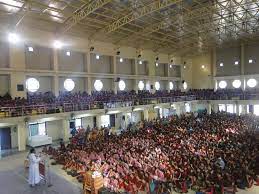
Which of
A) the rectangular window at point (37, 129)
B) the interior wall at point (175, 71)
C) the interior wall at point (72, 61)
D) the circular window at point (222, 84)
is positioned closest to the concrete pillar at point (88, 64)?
the interior wall at point (72, 61)

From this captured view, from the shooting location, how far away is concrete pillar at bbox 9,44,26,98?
19078mm

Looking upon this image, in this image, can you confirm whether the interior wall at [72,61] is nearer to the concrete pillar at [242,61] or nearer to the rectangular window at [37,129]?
the rectangular window at [37,129]

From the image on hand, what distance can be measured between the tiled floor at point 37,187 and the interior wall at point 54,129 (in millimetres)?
7717

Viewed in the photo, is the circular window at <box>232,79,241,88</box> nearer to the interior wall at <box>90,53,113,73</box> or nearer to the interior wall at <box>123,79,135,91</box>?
the interior wall at <box>123,79,135,91</box>

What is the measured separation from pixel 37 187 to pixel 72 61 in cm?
1677

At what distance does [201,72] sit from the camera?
131 ft

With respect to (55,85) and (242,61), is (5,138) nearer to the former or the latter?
(55,85)

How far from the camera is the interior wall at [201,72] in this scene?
38781mm

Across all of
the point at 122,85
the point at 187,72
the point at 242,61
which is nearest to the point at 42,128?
the point at 122,85

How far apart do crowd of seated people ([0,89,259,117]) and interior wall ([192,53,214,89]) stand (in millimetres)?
3811

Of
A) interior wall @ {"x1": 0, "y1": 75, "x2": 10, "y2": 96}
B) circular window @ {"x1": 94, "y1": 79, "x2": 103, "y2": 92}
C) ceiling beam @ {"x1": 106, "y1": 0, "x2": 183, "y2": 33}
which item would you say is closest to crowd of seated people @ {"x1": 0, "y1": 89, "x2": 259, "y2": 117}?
interior wall @ {"x1": 0, "y1": 75, "x2": 10, "y2": 96}

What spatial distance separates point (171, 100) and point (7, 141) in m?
20.8

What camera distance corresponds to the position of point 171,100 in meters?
32.1

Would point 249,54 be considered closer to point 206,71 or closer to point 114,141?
point 206,71
